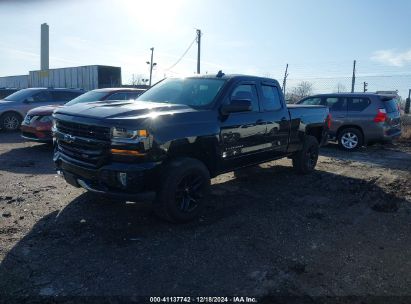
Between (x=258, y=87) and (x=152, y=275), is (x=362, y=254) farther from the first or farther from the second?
(x=258, y=87)

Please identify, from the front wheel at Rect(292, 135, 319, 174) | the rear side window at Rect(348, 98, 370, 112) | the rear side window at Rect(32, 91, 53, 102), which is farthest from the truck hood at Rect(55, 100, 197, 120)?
the rear side window at Rect(32, 91, 53, 102)

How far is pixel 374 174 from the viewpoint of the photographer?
8469 millimetres

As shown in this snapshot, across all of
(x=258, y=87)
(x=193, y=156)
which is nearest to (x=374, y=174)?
(x=258, y=87)

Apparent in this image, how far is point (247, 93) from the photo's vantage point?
6168 millimetres

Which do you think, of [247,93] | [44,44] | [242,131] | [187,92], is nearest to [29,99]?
[187,92]

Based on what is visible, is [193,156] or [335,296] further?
[193,156]

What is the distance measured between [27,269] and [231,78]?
3726 mm

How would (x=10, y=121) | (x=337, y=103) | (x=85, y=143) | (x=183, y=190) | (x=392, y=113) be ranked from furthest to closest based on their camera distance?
(x=10, y=121) < (x=337, y=103) < (x=392, y=113) < (x=183, y=190) < (x=85, y=143)

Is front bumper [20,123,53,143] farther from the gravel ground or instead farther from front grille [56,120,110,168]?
front grille [56,120,110,168]

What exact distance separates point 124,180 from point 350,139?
30.1 ft

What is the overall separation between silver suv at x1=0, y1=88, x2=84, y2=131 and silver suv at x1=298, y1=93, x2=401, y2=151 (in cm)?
875

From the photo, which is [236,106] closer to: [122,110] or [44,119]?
[122,110]

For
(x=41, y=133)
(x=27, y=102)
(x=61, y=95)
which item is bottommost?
(x=41, y=133)

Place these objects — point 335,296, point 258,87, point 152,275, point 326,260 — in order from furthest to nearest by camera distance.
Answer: point 258,87, point 326,260, point 152,275, point 335,296
